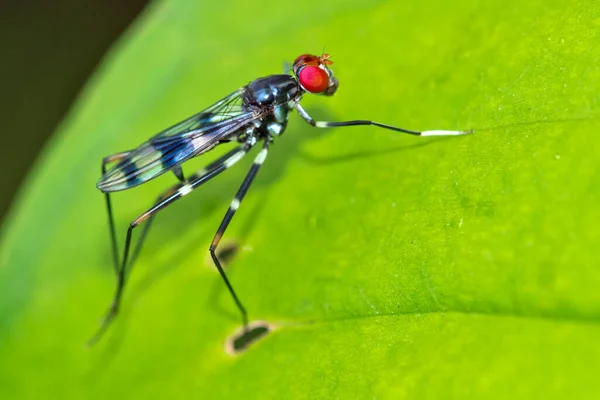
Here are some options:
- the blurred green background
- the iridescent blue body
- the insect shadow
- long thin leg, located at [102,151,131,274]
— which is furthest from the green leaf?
the blurred green background

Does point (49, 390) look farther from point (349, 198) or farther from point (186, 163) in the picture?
point (349, 198)

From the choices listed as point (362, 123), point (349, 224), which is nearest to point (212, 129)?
point (362, 123)

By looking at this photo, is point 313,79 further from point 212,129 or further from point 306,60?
point 212,129

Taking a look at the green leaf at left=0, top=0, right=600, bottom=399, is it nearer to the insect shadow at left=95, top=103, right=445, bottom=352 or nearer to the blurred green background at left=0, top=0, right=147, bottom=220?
the insect shadow at left=95, top=103, right=445, bottom=352

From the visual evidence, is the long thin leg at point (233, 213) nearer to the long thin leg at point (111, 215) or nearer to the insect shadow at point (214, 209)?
the insect shadow at point (214, 209)

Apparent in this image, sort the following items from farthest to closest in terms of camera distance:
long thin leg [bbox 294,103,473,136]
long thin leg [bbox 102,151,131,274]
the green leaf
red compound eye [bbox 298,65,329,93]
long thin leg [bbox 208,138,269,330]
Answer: long thin leg [bbox 102,151,131,274], red compound eye [bbox 298,65,329,93], long thin leg [bbox 208,138,269,330], long thin leg [bbox 294,103,473,136], the green leaf

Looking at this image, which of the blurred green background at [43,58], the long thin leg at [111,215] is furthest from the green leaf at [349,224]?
the blurred green background at [43,58]
